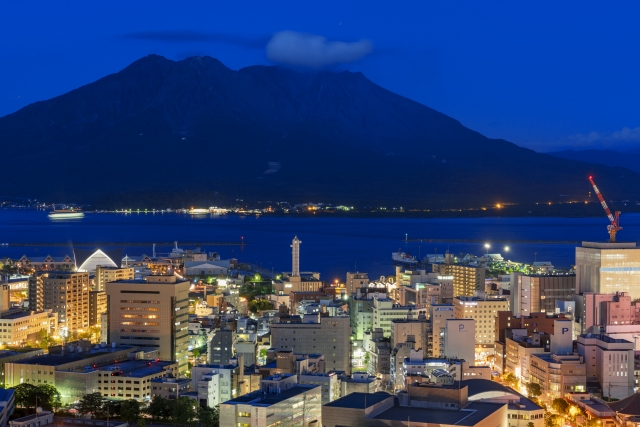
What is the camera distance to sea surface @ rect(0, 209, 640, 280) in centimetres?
3669

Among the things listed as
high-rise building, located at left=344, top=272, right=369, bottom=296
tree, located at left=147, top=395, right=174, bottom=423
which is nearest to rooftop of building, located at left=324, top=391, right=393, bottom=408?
tree, located at left=147, top=395, right=174, bottom=423

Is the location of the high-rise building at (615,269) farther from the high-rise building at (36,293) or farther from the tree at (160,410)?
the high-rise building at (36,293)

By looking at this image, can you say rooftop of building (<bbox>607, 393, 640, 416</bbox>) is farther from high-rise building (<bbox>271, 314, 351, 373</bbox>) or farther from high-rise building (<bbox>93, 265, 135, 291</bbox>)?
high-rise building (<bbox>93, 265, 135, 291</bbox>)

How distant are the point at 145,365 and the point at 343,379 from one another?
290 cm

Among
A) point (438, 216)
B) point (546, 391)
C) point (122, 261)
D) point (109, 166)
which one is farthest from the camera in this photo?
point (109, 166)

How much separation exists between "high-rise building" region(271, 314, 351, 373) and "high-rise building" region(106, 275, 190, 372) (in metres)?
1.49

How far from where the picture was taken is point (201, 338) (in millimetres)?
16125

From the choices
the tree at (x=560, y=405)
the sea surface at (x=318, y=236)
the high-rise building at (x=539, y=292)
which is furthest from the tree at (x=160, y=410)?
the sea surface at (x=318, y=236)

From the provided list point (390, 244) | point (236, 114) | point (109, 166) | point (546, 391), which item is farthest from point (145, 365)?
point (236, 114)

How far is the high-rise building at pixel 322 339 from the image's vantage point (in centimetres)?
1473

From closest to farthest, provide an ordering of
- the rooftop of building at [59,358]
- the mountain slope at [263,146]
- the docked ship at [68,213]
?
the rooftop of building at [59,358] → the docked ship at [68,213] → the mountain slope at [263,146]

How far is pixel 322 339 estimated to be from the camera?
14773 millimetres

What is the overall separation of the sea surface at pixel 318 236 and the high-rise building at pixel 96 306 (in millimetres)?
10699

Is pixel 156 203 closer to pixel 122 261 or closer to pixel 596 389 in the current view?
pixel 122 261
